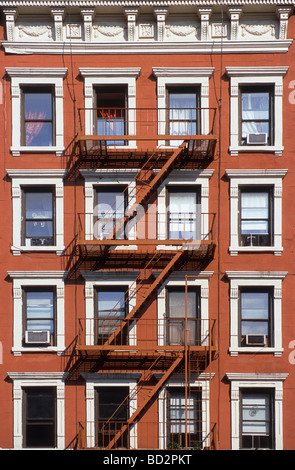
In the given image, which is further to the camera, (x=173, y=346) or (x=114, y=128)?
(x=114, y=128)

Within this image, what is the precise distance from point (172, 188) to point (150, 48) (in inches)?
160

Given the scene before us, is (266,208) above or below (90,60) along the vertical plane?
below

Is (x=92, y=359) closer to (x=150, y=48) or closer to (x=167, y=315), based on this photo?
(x=167, y=315)

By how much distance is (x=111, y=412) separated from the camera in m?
19.3

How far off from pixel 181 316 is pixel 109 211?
3622 millimetres

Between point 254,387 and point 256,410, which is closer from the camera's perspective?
point 254,387

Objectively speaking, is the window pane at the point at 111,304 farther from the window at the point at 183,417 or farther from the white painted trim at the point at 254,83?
the white painted trim at the point at 254,83

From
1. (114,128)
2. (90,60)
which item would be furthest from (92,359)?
(90,60)

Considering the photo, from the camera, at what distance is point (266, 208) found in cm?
1981

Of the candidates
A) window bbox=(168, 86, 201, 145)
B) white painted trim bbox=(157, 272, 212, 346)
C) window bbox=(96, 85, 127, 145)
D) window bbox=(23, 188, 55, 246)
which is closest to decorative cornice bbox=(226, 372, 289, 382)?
white painted trim bbox=(157, 272, 212, 346)

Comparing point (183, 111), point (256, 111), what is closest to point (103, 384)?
point (183, 111)

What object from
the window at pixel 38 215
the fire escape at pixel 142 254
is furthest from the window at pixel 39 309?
the window at pixel 38 215

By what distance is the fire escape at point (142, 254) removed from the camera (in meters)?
19.0

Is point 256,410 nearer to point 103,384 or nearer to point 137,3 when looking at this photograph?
point 103,384
